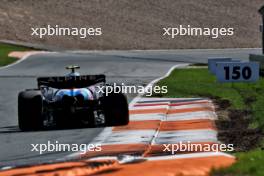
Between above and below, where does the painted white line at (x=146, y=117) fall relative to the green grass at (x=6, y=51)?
below

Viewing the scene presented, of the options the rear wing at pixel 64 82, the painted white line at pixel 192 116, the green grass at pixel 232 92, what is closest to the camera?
the rear wing at pixel 64 82

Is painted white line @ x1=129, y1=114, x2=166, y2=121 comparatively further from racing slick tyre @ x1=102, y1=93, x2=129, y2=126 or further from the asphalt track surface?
the asphalt track surface

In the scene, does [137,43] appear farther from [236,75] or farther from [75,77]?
[75,77]

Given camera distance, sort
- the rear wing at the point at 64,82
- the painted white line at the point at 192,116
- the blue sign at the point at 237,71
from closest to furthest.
Result: the rear wing at the point at 64,82
the painted white line at the point at 192,116
the blue sign at the point at 237,71

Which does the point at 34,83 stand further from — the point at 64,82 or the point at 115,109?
the point at 115,109

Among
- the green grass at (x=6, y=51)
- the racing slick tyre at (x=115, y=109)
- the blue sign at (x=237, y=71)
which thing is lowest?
the racing slick tyre at (x=115, y=109)

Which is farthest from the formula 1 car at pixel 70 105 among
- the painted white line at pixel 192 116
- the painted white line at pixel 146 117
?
the painted white line at pixel 192 116

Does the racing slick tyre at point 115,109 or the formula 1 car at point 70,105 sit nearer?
the formula 1 car at point 70,105

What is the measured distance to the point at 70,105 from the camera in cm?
1433

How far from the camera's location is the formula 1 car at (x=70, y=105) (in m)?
14.4

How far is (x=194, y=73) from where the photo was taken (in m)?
32.3

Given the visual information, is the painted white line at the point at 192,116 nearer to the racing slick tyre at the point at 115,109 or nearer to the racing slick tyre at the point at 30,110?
the racing slick tyre at the point at 115,109

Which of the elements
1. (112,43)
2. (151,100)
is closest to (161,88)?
(151,100)

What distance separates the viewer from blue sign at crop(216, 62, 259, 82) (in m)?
23.2
